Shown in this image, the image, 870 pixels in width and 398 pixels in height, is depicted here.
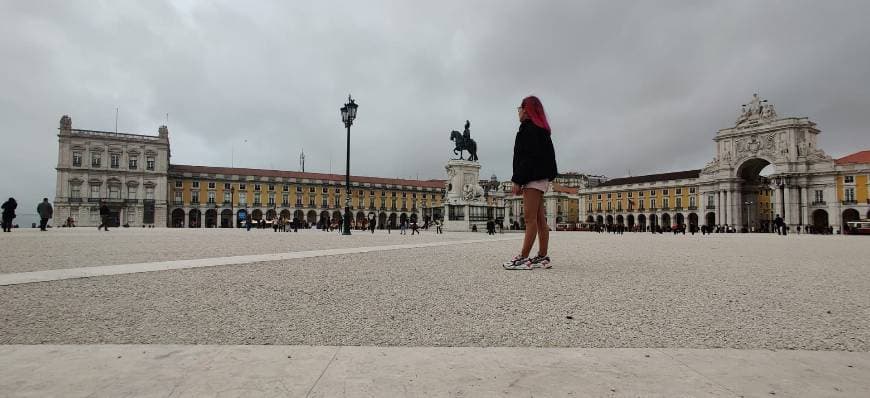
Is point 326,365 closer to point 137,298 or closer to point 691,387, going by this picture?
point 691,387

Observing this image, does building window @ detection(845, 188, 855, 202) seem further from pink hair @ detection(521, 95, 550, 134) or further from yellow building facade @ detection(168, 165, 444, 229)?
pink hair @ detection(521, 95, 550, 134)

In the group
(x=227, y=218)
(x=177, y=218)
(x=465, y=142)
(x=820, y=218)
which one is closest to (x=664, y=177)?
(x=820, y=218)

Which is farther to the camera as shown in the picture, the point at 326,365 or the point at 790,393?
the point at 326,365

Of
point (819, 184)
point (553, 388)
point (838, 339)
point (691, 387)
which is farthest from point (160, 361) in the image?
point (819, 184)

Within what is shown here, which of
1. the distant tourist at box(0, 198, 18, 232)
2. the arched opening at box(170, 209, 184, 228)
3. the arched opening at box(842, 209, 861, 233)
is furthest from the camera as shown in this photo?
the arched opening at box(170, 209, 184, 228)

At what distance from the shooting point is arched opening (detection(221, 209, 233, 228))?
7362cm

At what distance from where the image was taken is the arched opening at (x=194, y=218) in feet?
236

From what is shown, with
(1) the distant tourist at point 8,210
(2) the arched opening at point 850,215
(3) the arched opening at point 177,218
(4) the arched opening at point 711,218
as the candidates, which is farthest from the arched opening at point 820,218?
(3) the arched opening at point 177,218

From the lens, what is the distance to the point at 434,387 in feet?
6.37

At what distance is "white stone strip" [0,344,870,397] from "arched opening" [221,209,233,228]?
7797 cm

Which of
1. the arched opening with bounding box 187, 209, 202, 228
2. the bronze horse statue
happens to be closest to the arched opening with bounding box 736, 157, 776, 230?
the bronze horse statue

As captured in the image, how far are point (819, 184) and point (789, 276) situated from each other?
2713 inches

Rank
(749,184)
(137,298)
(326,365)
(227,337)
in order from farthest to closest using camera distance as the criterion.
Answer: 1. (749,184)
2. (137,298)
3. (227,337)
4. (326,365)

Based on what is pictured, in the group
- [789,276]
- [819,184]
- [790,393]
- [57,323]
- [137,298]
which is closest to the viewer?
[790,393]
